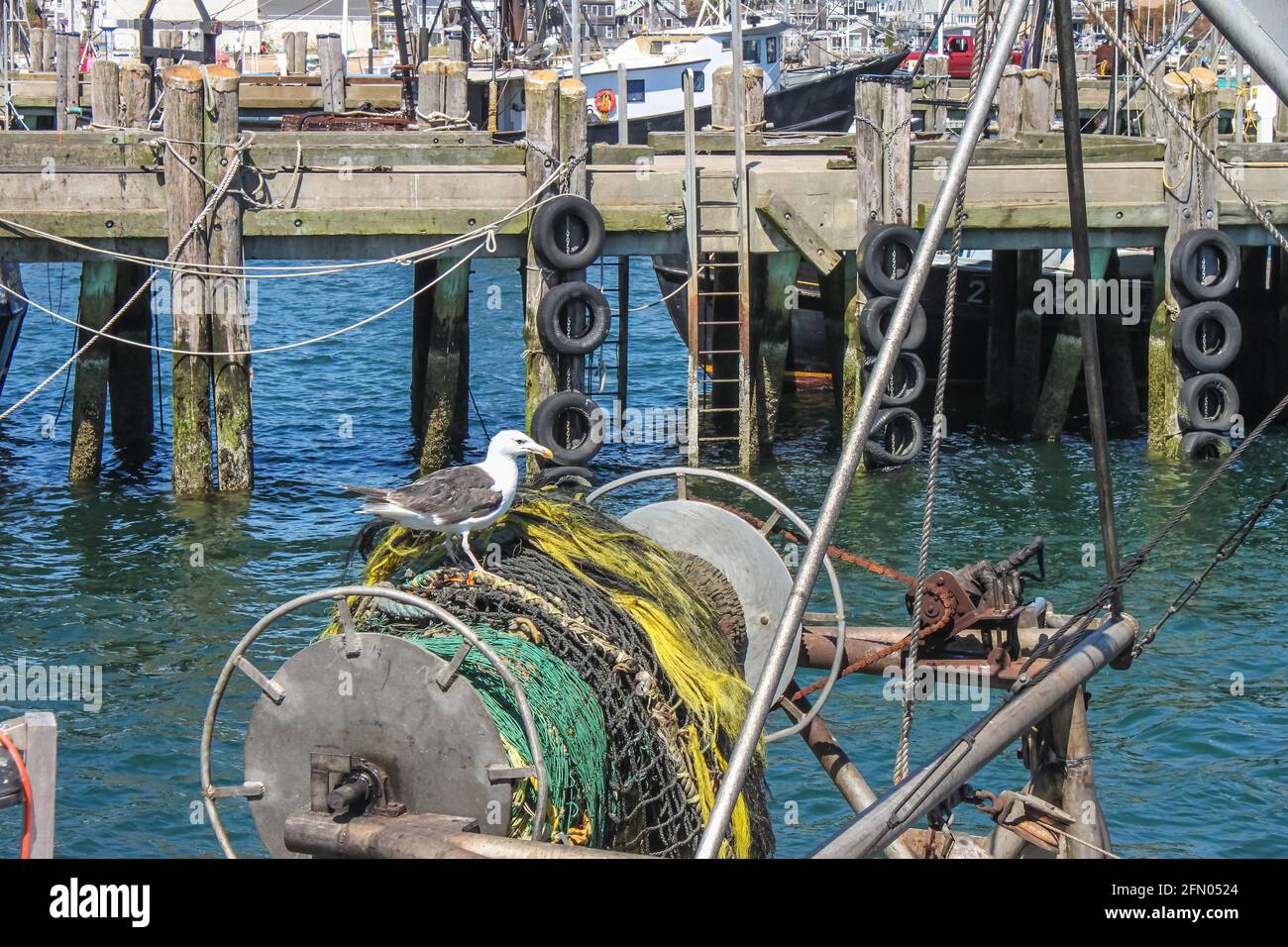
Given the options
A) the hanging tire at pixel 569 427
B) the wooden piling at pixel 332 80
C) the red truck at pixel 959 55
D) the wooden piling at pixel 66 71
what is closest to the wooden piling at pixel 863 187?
the hanging tire at pixel 569 427

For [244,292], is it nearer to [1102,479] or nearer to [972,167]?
[972,167]

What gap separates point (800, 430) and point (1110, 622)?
51.5ft

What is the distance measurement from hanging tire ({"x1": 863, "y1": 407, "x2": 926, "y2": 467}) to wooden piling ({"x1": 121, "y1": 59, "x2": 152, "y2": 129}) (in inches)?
535

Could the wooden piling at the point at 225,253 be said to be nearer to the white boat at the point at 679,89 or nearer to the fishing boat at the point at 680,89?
the white boat at the point at 679,89

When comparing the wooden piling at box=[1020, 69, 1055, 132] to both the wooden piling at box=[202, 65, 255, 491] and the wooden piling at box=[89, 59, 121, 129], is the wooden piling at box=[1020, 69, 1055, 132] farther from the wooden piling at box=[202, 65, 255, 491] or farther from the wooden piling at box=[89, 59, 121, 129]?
the wooden piling at box=[89, 59, 121, 129]

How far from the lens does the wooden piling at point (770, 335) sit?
20172 mm

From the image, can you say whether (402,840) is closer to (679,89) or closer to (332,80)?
(332,80)

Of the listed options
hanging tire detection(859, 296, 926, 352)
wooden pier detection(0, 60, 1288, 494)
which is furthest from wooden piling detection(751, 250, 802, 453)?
hanging tire detection(859, 296, 926, 352)

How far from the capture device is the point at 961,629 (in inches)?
313

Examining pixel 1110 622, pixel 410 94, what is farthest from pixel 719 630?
pixel 410 94

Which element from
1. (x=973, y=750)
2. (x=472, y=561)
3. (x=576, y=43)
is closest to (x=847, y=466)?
(x=973, y=750)

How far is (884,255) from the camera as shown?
63.2ft

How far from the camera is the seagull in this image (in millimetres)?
6961

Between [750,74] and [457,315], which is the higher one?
[750,74]
